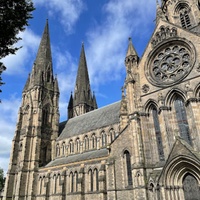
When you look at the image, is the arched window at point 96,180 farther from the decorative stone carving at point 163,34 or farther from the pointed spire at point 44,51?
the pointed spire at point 44,51

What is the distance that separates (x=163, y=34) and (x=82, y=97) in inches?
1476

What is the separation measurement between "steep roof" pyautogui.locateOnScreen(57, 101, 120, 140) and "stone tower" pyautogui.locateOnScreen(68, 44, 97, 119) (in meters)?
9.75

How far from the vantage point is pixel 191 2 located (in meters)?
23.6

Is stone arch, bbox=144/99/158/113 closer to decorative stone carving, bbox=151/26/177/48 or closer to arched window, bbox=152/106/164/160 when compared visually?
arched window, bbox=152/106/164/160

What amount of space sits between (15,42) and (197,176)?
45.8ft

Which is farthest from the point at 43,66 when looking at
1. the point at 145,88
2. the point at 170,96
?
the point at 170,96

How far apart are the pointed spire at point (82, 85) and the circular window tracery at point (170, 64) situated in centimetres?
3648

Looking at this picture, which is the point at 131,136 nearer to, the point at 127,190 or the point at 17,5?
the point at 127,190

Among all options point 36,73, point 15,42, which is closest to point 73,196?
point 15,42

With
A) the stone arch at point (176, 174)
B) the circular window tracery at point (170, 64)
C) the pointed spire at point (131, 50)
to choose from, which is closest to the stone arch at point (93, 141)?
the pointed spire at point (131, 50)

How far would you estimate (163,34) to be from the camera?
19.5 metres

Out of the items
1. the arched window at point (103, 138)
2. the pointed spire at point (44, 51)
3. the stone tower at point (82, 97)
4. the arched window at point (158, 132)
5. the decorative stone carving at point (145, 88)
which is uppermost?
the pointed spire at point (44, 51)

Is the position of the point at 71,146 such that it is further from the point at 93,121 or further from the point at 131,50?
the point at 131,50

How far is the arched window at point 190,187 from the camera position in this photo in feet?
46.4
